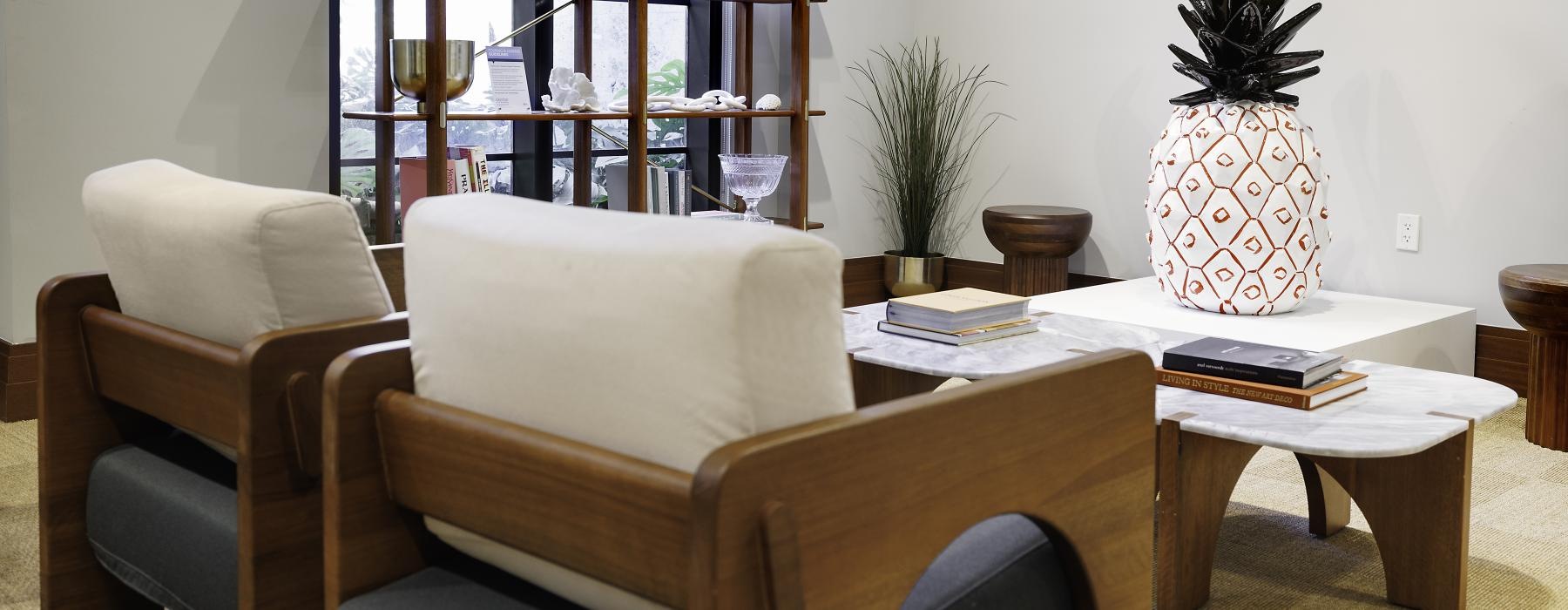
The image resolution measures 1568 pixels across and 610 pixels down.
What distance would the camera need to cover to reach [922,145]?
525 cm

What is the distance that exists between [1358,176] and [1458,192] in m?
0.31

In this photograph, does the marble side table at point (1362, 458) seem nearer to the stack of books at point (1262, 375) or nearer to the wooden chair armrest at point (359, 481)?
the stack of books at point (1262, 375)

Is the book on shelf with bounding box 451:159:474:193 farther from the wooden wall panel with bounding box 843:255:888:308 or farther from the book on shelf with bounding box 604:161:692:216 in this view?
the wooden wall panel with bounding box 843:255:888:308

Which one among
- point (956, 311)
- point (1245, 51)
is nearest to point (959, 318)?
point (956, 311)

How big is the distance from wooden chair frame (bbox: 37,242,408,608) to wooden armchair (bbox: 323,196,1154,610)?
0.17m

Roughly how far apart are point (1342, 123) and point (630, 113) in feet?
7.77

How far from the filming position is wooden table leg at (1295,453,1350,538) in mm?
2598

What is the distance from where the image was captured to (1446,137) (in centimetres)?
409

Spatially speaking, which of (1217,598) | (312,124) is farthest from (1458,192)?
(312,124)

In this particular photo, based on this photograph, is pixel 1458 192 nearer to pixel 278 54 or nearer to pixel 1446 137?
pixel 1446 137

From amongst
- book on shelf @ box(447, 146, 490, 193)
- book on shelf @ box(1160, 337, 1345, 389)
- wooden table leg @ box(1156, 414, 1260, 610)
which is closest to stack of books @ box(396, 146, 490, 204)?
book on shelf @ box(447, 146, 490, 193)

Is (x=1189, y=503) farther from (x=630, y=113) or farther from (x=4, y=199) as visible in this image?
(x=4, y=199)

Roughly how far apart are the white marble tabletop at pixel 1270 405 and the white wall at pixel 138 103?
200cm

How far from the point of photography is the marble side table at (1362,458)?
188 centimetres
